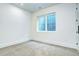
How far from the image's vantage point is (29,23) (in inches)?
82.8

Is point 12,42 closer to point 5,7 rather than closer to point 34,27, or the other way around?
point 34,27

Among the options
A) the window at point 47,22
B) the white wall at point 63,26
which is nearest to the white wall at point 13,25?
the white wall at point 63,26

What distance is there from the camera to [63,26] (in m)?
2.31

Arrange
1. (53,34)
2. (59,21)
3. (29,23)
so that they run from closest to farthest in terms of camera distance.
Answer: (29,23), (59,21), (53,34)

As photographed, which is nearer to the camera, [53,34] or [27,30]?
[27,30]

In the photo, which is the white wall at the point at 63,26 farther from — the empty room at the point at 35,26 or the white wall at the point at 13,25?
the white wall at the point at 13,25

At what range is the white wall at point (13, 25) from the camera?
211 cm

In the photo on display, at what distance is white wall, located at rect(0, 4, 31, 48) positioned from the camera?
2105mm

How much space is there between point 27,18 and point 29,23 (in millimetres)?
170

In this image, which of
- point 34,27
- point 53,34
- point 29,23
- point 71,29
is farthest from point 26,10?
point 71,29

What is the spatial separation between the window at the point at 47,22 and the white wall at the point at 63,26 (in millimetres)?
125

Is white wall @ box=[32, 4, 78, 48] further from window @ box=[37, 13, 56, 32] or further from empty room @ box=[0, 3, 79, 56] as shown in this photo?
window @ box=[37, 13, 56, 32]

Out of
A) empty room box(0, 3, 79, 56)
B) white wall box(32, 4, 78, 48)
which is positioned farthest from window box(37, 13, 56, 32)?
white wall box(32, 4, 78, 48)

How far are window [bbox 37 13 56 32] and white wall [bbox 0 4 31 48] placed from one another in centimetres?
43
